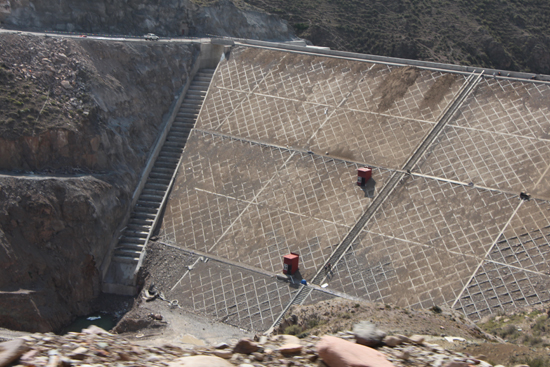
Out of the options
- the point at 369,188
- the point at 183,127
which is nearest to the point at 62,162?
the point at 183,127

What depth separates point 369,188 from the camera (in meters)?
28.4

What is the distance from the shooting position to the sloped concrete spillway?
24656mm

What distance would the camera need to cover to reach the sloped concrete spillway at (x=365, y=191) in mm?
24656

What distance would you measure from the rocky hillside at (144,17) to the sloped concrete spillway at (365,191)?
465 inches

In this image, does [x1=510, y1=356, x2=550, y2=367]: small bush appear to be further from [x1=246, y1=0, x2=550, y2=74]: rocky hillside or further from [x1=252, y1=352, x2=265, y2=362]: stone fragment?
[x1=246, y1=0, x2=550, y2=74]: rocky hillside

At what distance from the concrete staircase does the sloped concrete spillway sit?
1.02m

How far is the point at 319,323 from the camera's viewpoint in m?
18.5

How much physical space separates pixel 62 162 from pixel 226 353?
2124 cm

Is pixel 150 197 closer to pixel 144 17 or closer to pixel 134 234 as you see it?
pixel 134 234

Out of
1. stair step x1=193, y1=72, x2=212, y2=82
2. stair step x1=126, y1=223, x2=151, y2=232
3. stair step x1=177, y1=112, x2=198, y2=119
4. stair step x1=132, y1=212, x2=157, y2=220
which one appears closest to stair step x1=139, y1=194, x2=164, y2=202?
stair step x1=132, y1=212, x2=157, y2=220

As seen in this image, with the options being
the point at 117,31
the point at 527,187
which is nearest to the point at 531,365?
the point at 527,187

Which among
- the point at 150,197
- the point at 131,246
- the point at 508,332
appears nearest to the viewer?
the point at 508,332

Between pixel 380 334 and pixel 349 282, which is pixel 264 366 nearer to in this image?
pixel 380 334

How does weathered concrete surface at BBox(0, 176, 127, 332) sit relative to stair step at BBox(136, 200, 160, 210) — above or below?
below
